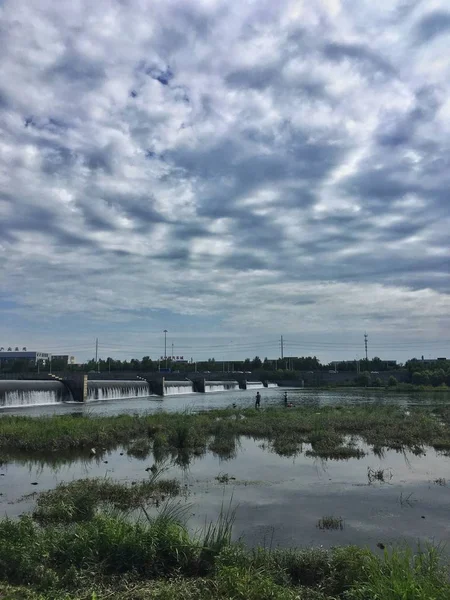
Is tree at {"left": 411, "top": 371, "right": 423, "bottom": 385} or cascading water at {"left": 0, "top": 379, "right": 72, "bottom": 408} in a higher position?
cascading water at {"left": 0, "top": 379, "right": 72, "bottom": 408}

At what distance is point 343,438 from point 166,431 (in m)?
8.31

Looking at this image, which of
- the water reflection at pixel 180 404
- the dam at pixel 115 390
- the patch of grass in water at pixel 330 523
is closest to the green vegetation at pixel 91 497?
the patch of grass in water at pixel 330 523

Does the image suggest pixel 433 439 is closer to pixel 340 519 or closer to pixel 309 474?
pixel 309 474

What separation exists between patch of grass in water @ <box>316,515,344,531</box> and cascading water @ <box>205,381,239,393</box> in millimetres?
87161

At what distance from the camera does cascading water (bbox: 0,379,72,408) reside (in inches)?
1797

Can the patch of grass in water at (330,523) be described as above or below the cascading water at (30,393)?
below

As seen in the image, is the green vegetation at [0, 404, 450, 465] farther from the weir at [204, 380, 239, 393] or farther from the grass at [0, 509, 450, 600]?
the weir at [204, 380, 239, 393]

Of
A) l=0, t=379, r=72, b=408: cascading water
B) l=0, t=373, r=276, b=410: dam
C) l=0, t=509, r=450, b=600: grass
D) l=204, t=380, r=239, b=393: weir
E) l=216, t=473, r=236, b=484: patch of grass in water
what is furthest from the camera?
l=204, t=380, r=239, b=393: weir

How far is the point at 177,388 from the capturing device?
8619cm

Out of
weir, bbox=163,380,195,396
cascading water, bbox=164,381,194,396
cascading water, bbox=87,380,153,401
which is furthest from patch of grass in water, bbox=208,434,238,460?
cascading water, bbox=164,381,194,396

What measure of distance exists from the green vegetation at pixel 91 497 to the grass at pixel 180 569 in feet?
5.65

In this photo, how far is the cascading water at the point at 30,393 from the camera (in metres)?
45.7

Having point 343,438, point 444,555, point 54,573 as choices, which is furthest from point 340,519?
point 343,438

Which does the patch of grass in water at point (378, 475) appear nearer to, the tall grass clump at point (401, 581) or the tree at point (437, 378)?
the tall grass clump at point (401, 581)
